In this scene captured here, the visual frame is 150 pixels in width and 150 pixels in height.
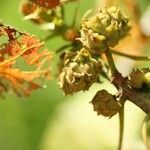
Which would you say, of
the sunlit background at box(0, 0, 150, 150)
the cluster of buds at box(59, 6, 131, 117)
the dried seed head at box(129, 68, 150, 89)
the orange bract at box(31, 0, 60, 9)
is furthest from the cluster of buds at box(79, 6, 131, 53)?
the sunlit background at box(0, 0, 150, 150)

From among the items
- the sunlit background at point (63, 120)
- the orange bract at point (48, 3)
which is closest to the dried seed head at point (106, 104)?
the orange bract at point (48, 3)

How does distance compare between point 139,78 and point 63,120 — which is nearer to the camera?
point 139,78

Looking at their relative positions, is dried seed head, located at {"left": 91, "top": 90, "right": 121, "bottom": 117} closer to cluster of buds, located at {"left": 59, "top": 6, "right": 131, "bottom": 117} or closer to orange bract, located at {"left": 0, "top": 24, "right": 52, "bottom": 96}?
cluster of buds, located at {"left": 59, "top": 6, "right": 131, "bottom": 117}

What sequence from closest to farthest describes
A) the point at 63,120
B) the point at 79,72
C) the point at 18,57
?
1. the point at 79,72
2. the point at 18,57
3. the point at 63,120

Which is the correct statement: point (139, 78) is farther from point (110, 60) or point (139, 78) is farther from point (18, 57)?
point (18, 57)

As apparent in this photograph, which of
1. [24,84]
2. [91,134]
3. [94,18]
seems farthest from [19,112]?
[94,18]

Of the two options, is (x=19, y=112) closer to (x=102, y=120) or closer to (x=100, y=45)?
(x=102, y=120)

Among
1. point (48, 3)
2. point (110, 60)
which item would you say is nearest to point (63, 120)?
point (48, 3)
